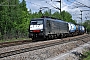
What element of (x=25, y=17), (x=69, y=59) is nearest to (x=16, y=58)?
(x=69, y=59)

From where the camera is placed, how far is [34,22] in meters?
32.1

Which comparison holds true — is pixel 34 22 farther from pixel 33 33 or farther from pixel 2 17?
pixel 2 17

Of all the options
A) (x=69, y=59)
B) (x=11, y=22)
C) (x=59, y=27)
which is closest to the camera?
(x=69, y=59)

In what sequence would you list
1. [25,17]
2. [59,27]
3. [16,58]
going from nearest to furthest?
1. [16,58]
2. [59,27]
3. [25,17]

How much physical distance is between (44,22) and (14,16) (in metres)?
28.2

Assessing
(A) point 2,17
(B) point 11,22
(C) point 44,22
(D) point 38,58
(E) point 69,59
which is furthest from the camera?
(B) point 11,22

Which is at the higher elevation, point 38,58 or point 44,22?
point 44,22

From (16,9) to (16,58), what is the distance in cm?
4620

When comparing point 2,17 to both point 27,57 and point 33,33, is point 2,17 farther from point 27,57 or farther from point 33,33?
point 27,57

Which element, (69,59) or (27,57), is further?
(69,59)

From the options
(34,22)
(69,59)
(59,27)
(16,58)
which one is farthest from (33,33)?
(16,58)

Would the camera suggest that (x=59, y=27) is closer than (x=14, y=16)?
Yes

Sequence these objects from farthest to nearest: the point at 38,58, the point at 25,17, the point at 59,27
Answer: the point at 25,17
the point at 59,27
the point at 38,58

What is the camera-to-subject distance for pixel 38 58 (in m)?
16.4
